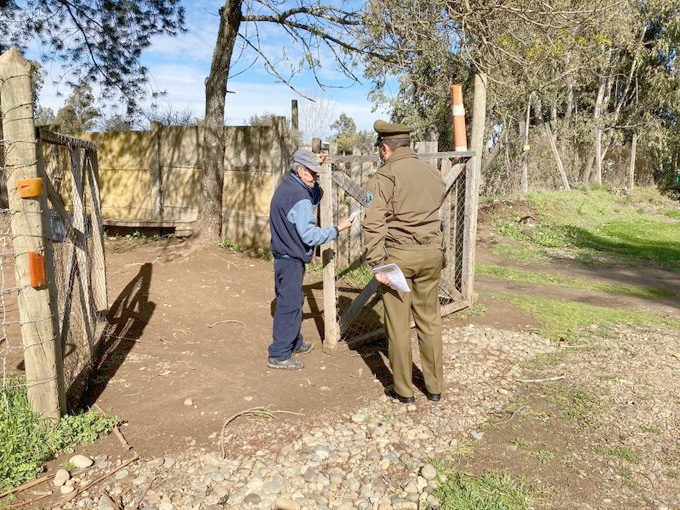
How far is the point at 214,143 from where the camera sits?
27.2ft

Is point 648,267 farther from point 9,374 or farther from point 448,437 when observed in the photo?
point 9,374

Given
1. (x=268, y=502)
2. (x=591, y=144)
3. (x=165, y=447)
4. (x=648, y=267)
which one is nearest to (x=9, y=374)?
(x=165, y=447)

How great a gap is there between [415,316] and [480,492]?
1.44 metres

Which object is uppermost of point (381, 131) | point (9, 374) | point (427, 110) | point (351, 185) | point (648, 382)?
point (427, 110)

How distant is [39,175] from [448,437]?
A: 3168 mm

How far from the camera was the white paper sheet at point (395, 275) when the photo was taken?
3.76m

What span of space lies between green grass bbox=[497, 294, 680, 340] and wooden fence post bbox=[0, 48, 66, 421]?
4.79 meters

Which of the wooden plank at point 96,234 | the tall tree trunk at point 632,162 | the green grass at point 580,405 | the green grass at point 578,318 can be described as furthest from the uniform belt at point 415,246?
the tall tree trunk at point 632,162

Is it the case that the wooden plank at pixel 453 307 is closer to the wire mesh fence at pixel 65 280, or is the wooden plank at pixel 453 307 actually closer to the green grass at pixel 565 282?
the green grass at pixel 565 282

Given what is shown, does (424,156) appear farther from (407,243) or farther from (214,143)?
(214,143)

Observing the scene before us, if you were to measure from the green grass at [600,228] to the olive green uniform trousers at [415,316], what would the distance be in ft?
25.6

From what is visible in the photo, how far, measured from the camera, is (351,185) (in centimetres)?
489

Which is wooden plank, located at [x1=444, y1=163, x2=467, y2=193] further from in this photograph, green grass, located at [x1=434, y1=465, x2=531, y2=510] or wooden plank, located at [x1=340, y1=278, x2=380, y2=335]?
green grass, located at [x1=434, y1=465, x2=531, y2=510]

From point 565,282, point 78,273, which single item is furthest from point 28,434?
point 565,282
